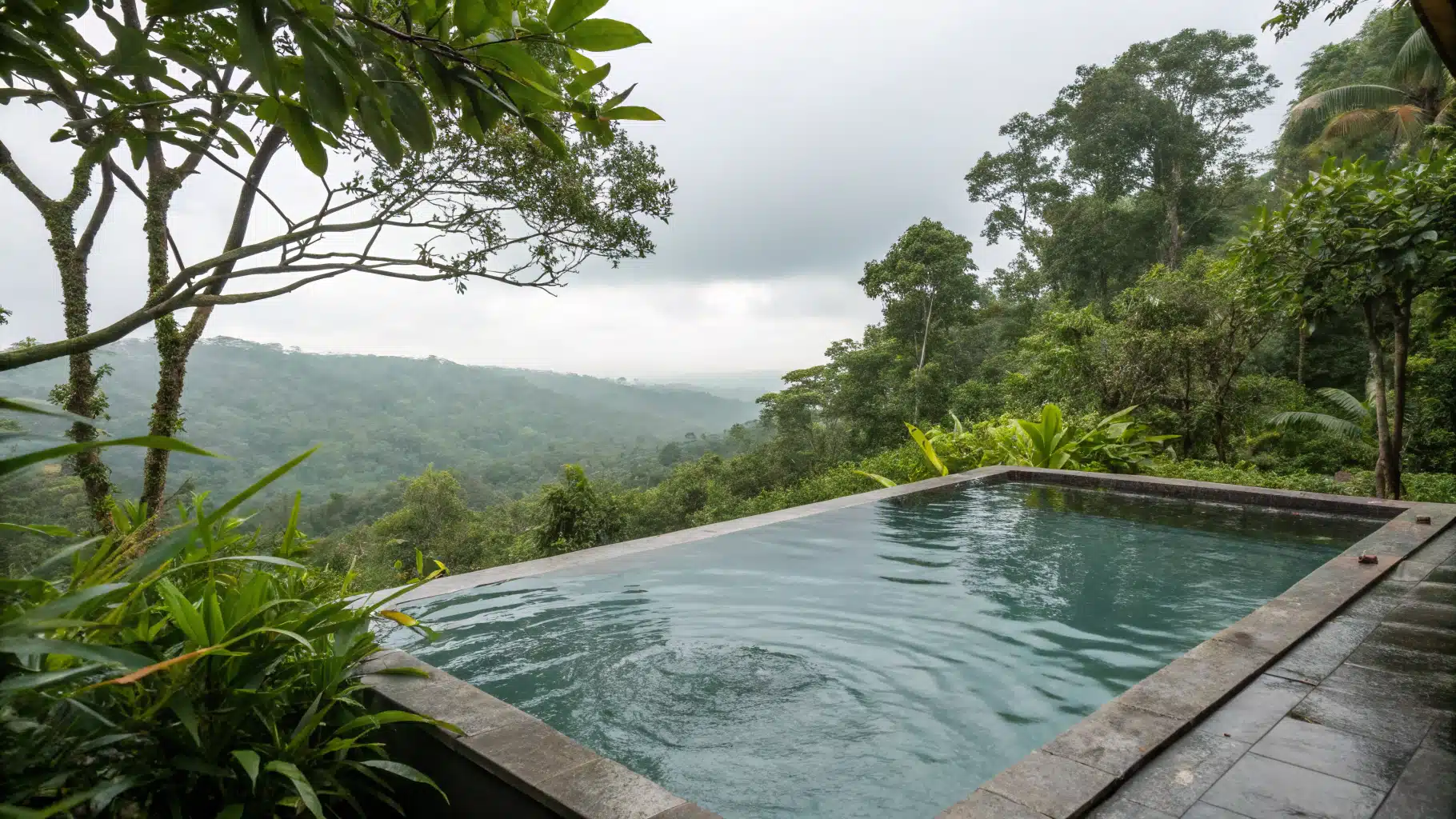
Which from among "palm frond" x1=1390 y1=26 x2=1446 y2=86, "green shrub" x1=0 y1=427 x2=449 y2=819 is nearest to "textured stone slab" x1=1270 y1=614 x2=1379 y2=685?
"green shrub" x1=0 y1=427 x2=449 y2=819

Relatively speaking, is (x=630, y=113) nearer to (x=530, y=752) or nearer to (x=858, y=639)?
(x=530, y=752)

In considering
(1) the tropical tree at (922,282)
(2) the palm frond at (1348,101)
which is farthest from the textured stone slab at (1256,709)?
(2) the palm frond at (1348,101)

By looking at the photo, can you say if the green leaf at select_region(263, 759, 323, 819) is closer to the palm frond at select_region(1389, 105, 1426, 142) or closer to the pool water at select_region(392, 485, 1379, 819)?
the pool water at select_region(392, 485, 1379, 819)

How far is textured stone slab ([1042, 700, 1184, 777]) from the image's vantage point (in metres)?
1.84

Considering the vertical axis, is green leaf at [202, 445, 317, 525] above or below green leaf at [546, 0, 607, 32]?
below

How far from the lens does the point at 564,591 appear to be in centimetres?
419

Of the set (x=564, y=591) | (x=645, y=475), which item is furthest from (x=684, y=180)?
(x=645, y=475)

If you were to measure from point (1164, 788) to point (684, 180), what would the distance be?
6472mm

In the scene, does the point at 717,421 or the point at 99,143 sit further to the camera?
the point at 717,421

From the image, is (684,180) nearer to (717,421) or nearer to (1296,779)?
(1296,779)

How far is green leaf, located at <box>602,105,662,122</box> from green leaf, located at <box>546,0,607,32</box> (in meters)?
0.12

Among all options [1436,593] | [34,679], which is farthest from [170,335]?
[1436,593]

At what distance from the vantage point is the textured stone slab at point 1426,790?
5.31ft

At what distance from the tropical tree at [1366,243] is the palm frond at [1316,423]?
541 cm
